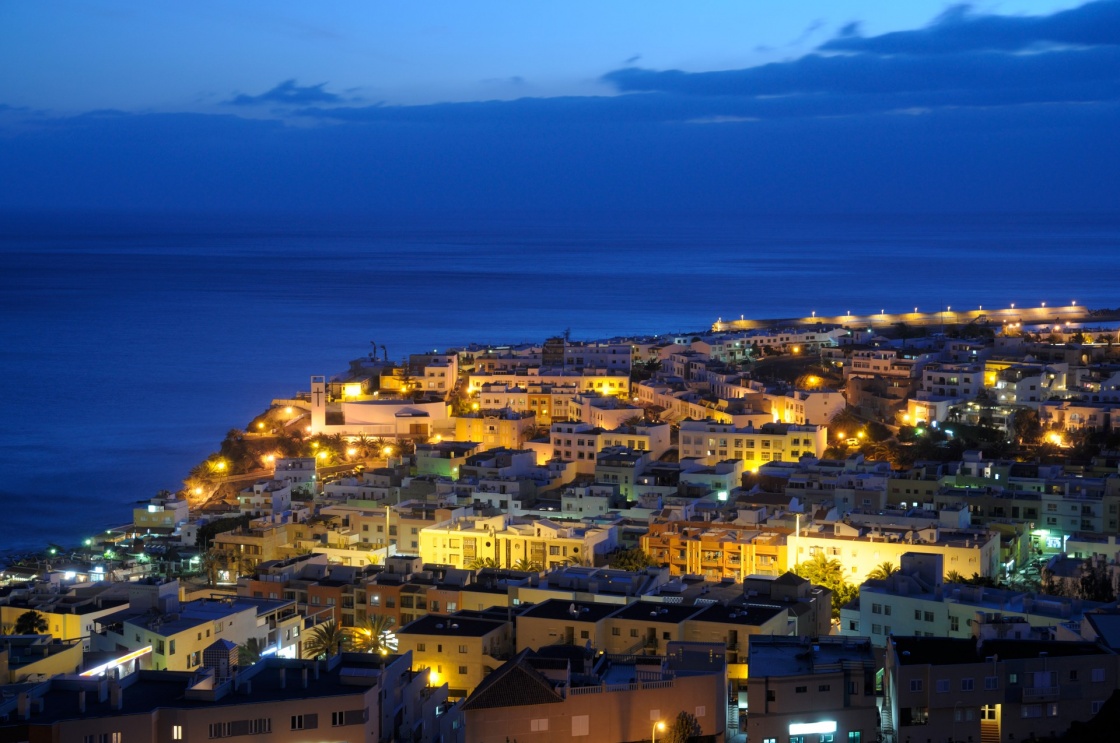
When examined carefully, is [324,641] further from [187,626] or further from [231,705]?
[231,705]

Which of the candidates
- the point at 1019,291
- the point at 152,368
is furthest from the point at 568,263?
the point at 152,368

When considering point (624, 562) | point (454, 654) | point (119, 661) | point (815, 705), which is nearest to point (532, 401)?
point (624, 562)

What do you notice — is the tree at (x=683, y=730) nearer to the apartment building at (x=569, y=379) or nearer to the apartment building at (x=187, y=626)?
the apartment building at (x=187, y=626)

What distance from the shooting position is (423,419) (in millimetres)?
19766

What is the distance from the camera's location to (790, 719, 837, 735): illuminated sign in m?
7.29

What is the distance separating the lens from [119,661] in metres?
8.42

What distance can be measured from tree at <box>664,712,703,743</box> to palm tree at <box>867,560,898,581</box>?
4.45 metres

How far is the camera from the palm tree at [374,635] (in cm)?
927

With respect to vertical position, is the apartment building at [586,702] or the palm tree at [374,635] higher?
the apartment building at [586,702]

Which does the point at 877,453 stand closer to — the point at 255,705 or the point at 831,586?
the point at 831,586

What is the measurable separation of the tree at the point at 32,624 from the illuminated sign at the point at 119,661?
134 centimetres

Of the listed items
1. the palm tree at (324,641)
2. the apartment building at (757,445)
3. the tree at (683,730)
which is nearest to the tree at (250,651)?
the palm tree at (324,641)

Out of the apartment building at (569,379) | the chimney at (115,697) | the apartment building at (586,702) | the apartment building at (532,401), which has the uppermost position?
the apartment building at (569,379)

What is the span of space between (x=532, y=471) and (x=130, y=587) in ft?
21.7
